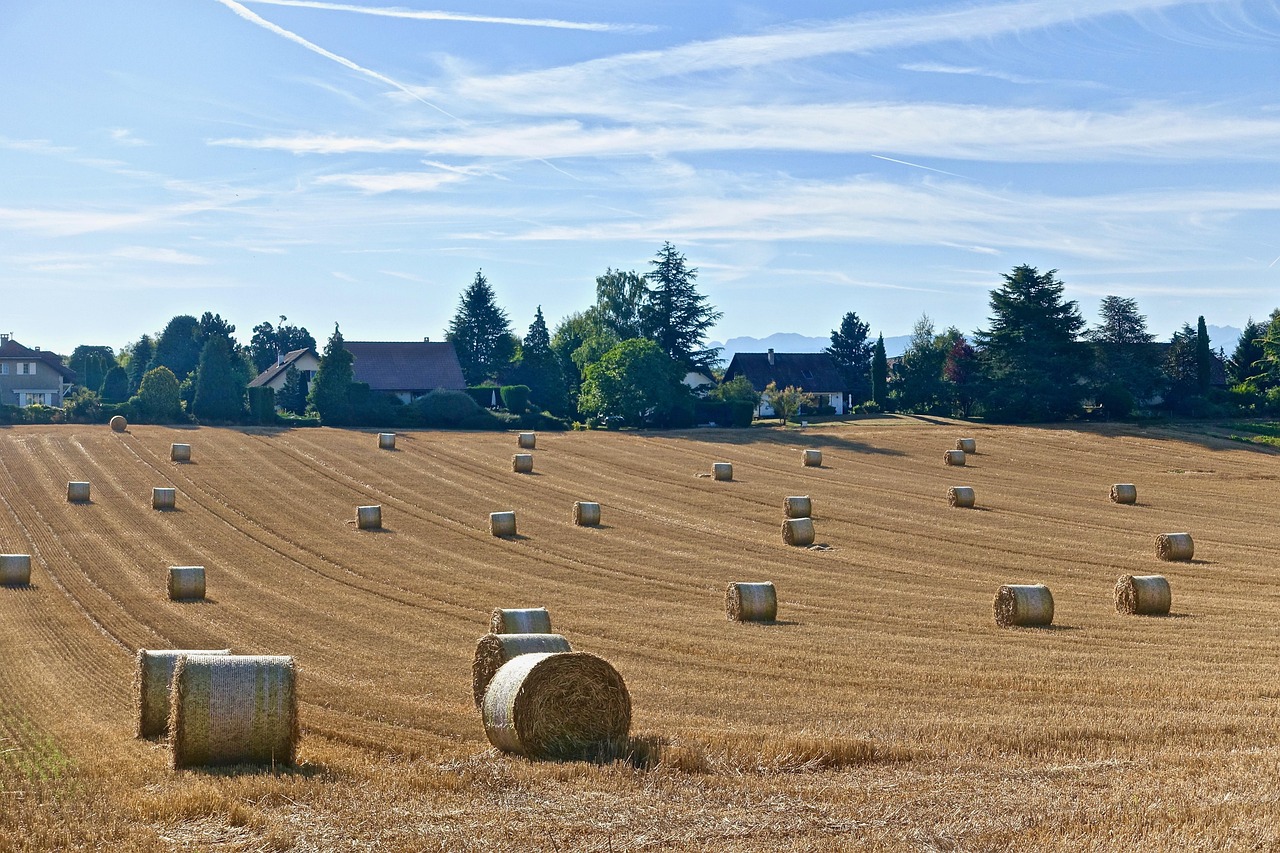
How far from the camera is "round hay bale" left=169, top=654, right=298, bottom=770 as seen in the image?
1327cm

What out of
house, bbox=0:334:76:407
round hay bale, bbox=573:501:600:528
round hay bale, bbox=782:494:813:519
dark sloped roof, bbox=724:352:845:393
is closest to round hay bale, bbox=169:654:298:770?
round hay bale, bbox=573:501:600:528

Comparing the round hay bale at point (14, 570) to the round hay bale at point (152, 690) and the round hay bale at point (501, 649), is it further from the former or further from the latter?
the round hay bale at point (501, 649)

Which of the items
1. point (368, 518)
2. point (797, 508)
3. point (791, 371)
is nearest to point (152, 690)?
point (368, 518)

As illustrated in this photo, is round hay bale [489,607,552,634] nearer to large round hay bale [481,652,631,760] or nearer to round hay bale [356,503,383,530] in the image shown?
large round hay bale [481,652,631,760]

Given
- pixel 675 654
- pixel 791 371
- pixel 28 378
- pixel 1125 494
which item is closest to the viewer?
pixel 675 654

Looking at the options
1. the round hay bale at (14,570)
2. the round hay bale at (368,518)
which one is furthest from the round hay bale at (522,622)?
the round hay bale at (368,518)

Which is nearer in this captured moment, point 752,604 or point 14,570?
point 752,604

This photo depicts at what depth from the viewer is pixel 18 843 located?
1034 centimetres

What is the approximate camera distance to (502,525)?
39281 mm

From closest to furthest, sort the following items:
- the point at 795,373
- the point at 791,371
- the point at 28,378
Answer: the point at 28,378 < the point at 795,373 < the point at 791,371

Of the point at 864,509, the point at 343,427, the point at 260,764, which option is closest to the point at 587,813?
the point at 260,764

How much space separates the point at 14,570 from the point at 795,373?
8996 cm

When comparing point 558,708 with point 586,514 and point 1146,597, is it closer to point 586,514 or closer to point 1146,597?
point 1146,597

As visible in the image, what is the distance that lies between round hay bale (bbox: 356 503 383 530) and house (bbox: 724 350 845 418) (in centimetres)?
7440
